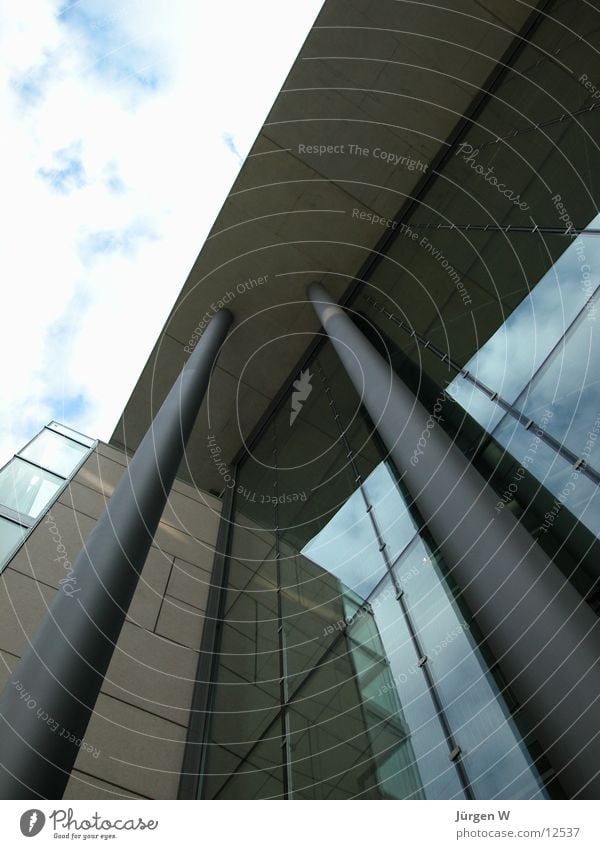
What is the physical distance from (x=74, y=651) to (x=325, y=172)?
9.50 m

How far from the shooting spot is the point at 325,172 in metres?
11.2

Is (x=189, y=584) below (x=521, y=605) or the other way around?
the other way around

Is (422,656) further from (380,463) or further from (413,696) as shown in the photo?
(380,463)

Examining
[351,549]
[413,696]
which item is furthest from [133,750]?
[413,696]

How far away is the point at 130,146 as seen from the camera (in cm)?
960

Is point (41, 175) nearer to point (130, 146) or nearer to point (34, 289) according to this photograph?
point (34, 289)

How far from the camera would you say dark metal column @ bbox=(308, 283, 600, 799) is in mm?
3582

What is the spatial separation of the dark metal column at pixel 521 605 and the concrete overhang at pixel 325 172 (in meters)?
5.02

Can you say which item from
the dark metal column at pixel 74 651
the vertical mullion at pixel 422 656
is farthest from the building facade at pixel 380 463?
the dark metal column at pixel 74 651

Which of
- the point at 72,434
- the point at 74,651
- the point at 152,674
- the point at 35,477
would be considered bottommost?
the point at 74,651

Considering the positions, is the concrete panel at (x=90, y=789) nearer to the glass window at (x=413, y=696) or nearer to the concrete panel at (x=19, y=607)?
the concrete panel at (x=19, y=607)

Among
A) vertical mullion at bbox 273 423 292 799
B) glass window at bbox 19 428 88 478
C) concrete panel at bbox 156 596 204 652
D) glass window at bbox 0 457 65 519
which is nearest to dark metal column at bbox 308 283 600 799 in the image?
vertical mullion at bbox 273 423 292 799
